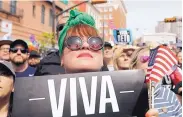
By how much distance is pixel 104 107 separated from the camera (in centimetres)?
175

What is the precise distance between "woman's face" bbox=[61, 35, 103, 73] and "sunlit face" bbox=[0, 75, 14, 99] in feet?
1.08

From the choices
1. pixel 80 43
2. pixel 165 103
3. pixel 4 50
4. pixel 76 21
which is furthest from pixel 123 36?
pixel 80 43

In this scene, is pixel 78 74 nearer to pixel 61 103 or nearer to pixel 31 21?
pixel 61 103

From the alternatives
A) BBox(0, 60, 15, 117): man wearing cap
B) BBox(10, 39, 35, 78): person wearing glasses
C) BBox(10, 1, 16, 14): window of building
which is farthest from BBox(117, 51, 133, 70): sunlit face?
BBox(10, 1, 16, 14): window of building

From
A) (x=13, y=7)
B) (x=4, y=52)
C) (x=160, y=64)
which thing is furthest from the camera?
(x=13, y=7)

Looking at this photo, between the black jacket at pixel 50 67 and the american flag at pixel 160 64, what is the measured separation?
1121 mm

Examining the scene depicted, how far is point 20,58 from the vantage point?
438 cm

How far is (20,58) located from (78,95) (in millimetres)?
2780

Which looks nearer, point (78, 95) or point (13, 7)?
point (78, 95)

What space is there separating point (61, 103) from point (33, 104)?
0.15 metres

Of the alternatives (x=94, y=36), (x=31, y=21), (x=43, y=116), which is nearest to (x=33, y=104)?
(x=43, y=116)

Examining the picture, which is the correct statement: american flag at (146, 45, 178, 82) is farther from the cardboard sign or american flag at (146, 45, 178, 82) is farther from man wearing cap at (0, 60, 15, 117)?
man wearing cap at (0, 60, 15, 117)

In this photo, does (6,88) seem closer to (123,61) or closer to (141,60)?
(141,60)

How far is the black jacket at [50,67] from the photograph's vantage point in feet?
9.04
